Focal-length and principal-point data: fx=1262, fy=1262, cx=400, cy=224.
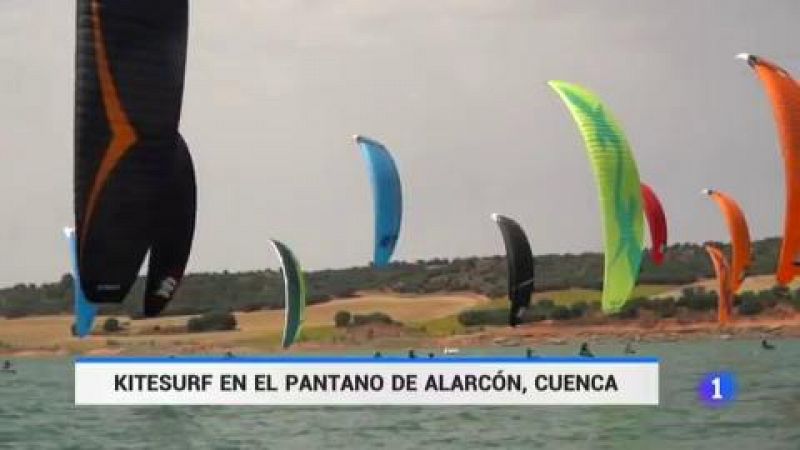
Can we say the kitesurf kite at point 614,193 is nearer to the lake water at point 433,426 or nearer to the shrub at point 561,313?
the lake water at point 433,426

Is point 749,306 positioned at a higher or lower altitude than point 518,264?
lower

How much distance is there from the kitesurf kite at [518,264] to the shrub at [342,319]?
155ft

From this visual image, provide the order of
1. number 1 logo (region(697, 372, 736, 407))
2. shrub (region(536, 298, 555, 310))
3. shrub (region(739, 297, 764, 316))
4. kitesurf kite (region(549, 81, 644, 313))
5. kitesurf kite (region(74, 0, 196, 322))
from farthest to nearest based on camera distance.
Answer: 1. shrub (region(739, 297, 764, 316))
2. shrub (region(536, 298, 555, 310))
3. kitesurf kite (region(549, 81, 644, 313))
4. number 1 logo (region(697, 372, 736, 407))
5. kitesurf kite (region(74, 0, 196, 322))

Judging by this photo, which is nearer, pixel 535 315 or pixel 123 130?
pixel 123 130

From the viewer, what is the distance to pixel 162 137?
17.7m

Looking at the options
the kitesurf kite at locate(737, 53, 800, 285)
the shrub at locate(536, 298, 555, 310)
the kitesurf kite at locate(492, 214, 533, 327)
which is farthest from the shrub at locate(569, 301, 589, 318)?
the kitesurf kite at locate(737, 53, 800, 285)

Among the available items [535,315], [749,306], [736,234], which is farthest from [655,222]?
[749,306]

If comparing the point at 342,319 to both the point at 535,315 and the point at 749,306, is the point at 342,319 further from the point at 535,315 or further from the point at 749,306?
the point at 749,306

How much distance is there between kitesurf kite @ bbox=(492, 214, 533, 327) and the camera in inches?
1236

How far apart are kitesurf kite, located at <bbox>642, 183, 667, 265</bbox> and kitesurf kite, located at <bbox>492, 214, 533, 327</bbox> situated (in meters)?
6.95

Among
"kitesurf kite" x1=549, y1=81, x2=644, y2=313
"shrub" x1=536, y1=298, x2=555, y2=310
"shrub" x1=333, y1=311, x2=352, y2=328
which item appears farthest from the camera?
"shrub" x1=536, y1=298, x2=555, y2=310

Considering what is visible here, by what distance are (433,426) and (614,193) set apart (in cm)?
696

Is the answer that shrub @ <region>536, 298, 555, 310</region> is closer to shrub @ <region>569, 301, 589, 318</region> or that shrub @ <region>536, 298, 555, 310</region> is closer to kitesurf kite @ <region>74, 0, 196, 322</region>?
shrub @ <region>569, 301, 589, 318</region>

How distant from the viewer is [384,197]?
111ft
